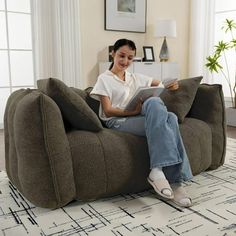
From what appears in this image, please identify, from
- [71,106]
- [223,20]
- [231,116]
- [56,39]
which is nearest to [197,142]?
[71,106]

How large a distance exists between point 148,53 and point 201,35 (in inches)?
41.3

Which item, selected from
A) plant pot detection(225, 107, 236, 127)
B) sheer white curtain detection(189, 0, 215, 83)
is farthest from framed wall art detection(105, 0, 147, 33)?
plant pot detection(225, 107, 236, 127)

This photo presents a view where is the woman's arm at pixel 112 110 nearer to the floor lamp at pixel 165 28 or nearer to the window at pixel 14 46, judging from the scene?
the window at pixel 14 46

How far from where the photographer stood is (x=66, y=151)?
5.75 ft

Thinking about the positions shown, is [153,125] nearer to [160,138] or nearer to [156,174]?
[160,138]

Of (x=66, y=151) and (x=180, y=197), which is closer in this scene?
(x=66, y=151)

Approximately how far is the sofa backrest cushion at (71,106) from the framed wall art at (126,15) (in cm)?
310

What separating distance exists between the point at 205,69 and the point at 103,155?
4.02 metres

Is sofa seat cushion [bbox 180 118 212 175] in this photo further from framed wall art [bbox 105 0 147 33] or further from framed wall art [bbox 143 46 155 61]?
framed wall art [bbox 105 0 147 33]

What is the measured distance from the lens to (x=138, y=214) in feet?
5.75

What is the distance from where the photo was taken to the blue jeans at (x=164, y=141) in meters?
1.87

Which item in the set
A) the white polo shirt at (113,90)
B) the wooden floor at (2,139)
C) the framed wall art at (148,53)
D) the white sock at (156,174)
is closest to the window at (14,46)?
the wooden floor at (2,139)

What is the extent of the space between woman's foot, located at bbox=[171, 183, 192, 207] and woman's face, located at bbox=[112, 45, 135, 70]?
88cm

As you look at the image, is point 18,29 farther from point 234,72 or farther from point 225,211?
point 225,211
